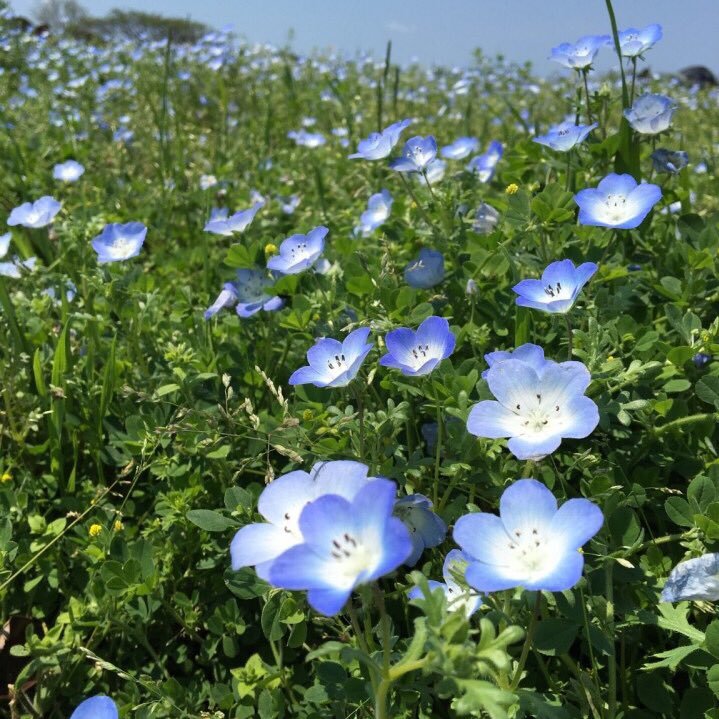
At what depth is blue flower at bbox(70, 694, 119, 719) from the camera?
1.16 m

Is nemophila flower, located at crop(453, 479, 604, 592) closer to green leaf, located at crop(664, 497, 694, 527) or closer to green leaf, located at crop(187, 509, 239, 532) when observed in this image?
green leaf, located at crop(664, 497, 694, 527)

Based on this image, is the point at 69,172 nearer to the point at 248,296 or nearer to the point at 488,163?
the point at 248,296

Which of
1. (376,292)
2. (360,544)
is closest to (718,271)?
(376,292)

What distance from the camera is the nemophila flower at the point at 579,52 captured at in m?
2.53

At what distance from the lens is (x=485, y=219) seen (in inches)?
99.0

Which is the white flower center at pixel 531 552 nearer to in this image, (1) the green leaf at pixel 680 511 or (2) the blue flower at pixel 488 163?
(1) the green leaf at pixel 680 511

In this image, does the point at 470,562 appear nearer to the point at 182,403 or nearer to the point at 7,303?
the point at 182,403

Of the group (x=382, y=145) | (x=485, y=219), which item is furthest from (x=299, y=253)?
(x=485, y=219)

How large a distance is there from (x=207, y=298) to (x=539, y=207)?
1.29 metres

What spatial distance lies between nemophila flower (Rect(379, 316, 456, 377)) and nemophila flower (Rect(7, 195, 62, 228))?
196 centimetres

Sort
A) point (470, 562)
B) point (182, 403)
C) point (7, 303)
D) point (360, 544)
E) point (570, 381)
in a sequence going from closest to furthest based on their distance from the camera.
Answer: point (360, 544), point (470, 562), point (570, 381), point (182, 403), point (7, 303)

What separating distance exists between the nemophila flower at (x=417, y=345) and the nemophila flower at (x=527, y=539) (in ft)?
1.49

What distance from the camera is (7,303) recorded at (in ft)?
7.56

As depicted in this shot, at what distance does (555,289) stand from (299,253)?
0.81m
